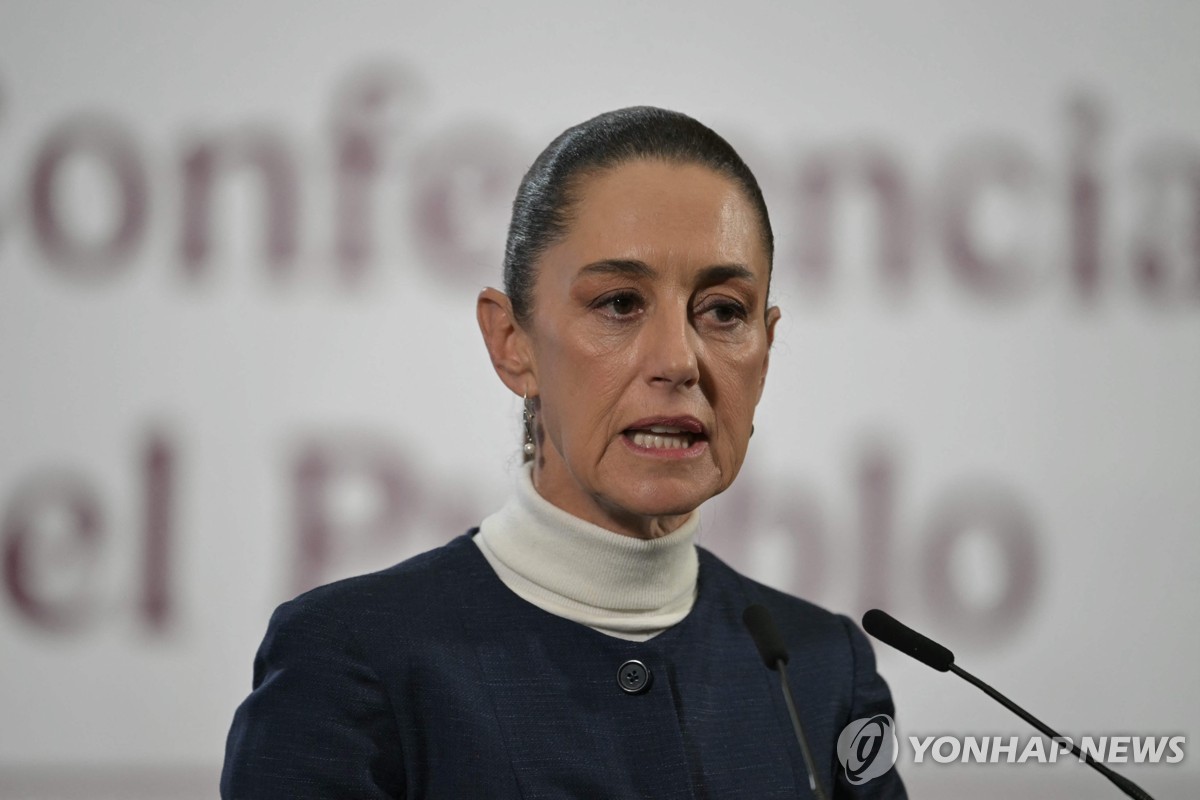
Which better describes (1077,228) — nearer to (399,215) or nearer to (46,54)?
(399,215)

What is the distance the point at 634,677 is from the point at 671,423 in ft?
0.92

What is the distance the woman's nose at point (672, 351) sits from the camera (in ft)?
4.46

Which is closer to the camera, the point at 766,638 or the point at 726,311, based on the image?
the point at 766,638

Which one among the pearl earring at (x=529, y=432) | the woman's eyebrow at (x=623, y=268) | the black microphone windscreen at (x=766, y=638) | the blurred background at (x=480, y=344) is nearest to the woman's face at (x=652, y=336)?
the woman's eyebrow at (x=623, y=268)

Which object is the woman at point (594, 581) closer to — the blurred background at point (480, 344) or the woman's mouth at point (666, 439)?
the woman's mouth at point (666, 439)

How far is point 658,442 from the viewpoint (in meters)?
1.40

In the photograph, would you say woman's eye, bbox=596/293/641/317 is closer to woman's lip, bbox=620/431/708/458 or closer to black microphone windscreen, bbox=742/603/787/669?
woman's lip, bbox=620/431/708/458

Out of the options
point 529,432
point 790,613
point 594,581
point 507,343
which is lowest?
point 790,613

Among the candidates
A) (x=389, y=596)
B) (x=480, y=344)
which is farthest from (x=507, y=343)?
(x=480, y=344)

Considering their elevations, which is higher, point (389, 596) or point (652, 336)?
point (652, 336)

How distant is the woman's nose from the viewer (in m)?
1.36

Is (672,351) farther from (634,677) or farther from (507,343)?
(634,677)

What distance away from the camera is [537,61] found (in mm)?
2518

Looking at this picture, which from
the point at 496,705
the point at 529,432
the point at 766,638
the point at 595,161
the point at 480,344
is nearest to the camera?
the point at 766,638
